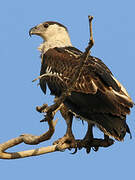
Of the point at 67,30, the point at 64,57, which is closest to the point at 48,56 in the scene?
the point at 64,57

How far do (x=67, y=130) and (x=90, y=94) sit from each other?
1.19m

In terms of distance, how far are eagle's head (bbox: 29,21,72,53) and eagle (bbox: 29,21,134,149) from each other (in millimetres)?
490

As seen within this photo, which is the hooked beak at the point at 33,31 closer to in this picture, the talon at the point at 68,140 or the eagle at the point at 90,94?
the eagle at the point at 90,94

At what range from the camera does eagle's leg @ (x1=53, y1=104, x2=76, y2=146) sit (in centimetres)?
899

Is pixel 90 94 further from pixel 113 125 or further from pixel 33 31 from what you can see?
pixel 33 31

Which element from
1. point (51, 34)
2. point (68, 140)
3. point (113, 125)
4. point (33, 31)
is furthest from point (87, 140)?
point (33, 31)

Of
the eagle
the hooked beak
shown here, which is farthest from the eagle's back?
the hooked beak

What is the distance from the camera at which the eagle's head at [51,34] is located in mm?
10035

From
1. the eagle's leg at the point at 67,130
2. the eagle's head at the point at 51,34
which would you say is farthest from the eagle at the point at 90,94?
the eagle's head at the point at 51,34

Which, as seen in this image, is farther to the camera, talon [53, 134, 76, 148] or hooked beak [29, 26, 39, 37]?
hooked beak [29, 26, 39, 37]

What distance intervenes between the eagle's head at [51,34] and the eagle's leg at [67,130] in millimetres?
1371

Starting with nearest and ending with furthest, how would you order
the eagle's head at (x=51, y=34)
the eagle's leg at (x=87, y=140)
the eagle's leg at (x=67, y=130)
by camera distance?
1. the eagle's leg at (x=67, y=130)
2. the eagle's leg at (x=87, y=140)
3. the eagle's head at (x=51, y=34)

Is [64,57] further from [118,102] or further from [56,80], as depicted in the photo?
[118,102]

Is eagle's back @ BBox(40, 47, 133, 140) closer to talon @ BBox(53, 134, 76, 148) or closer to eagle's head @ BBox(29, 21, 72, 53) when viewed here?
talon @ BBox(53, 134, 76, 148)
